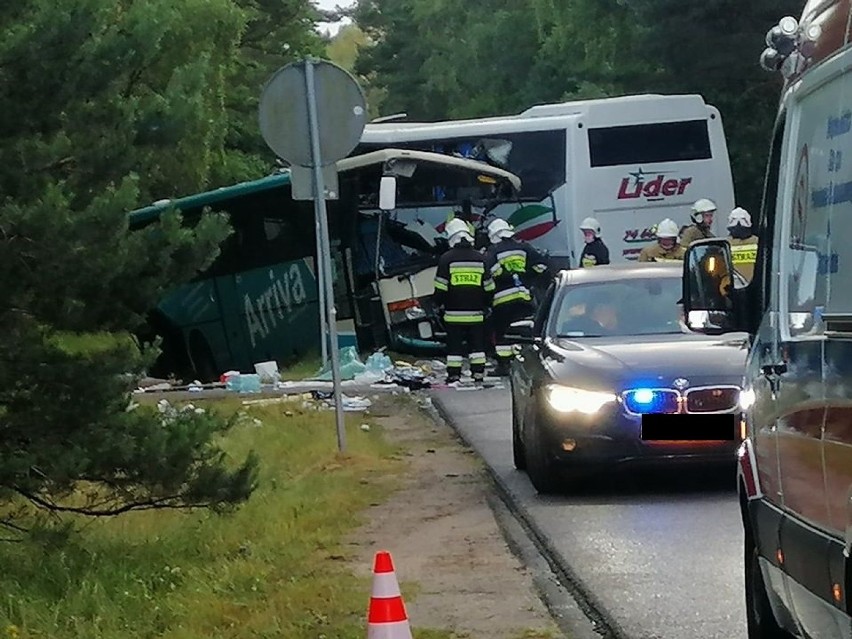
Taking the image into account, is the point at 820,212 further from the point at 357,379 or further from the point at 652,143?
the point at 652,143

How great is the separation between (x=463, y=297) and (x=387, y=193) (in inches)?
110

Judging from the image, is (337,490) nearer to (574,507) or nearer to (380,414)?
(574,507)

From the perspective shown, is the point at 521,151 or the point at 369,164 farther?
the point at 521,151

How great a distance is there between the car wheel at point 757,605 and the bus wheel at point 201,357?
57.1 ft

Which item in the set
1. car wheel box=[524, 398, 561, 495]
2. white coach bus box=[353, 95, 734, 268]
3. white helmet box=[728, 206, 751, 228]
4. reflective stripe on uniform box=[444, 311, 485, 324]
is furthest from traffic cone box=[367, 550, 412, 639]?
white coach bus box=[353, 95, 734, 268]

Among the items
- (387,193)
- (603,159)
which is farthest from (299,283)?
(603,159)

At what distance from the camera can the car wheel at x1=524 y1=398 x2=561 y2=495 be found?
11.5 meters

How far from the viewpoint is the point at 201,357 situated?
942 inches

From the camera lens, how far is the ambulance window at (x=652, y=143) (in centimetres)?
2728

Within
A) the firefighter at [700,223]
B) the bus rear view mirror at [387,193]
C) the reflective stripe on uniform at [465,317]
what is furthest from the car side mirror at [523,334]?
the bus rear view mirror at [387,193]

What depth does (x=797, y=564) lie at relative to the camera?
546 centimetres

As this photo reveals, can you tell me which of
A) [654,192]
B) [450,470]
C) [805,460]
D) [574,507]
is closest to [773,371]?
[805,460]

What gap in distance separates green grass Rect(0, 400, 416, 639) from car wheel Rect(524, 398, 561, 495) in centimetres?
98

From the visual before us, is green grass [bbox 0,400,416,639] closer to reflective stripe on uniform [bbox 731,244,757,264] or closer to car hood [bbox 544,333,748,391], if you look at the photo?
car hood [bbox 544,333,748,391]
